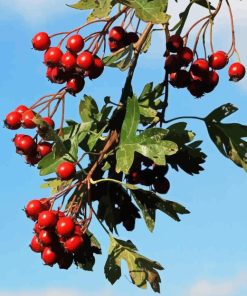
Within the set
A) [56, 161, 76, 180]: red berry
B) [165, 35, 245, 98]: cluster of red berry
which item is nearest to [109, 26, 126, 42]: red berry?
[165, 35, 245, 98]: cluster of red berry

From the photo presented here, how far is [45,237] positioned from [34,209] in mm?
89

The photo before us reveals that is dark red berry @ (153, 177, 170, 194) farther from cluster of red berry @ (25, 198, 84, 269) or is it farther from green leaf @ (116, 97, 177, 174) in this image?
cluster of red berry @ (25, 198, 84, 269)

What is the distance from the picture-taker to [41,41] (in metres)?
2.60

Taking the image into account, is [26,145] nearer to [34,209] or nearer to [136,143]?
[34,209]

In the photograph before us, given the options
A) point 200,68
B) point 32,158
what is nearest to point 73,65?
point 32,158

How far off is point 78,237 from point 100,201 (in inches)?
10.1

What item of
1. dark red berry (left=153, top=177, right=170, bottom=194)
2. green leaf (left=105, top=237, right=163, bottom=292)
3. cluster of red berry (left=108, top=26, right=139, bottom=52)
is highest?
cluster of red berry (left=108, top=26, right=139, bottom=52)

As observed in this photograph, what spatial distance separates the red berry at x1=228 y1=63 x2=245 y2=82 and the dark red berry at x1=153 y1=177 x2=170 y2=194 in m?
0.40

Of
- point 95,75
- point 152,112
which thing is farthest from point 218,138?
point 95,75

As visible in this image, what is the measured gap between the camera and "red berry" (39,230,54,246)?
2408 millimetres

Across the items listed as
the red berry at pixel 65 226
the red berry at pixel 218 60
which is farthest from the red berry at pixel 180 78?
the red berry at pixel 65 226

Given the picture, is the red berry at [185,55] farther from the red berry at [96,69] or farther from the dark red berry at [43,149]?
the dark red berry at [43,149]

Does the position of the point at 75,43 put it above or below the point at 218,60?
above

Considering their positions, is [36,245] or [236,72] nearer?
[36,245]
